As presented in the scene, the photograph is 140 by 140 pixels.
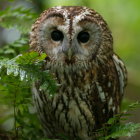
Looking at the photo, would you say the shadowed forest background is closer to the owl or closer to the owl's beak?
the owl

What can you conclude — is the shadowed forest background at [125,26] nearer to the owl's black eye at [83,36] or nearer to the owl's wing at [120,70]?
the owl's wing at [120,70]

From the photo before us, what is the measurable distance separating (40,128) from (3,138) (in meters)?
0.61

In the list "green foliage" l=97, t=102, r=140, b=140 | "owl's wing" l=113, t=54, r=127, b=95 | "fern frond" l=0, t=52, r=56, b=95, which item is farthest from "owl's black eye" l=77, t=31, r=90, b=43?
"fern frond" l=0, t=52, r=56, b=95

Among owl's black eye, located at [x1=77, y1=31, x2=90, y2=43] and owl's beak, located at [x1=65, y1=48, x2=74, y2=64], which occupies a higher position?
owl's black eye, located at [x1=77, y1=31, x2=90, y2=43]

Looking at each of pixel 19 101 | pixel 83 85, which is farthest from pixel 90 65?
pixel 19 101

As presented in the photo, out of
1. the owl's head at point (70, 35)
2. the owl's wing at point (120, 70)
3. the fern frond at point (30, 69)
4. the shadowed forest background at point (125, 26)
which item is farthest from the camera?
the shadowed forest background at point (125, 26)

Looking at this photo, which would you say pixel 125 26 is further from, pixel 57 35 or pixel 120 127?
pixel 120 127

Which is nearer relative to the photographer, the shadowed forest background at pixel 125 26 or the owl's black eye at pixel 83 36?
the owl's black eye at pixel 83 36

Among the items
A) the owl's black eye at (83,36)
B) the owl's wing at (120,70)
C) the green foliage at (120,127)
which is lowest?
the green foliage at (120,127)

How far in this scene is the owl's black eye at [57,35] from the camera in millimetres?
3920

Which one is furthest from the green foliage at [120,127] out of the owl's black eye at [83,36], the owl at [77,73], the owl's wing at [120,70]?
the owl's wing at [120,70]

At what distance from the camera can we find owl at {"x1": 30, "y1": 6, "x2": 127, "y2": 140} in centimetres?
395

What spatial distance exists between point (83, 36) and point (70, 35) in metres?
0.18

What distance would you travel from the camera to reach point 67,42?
3.86m
